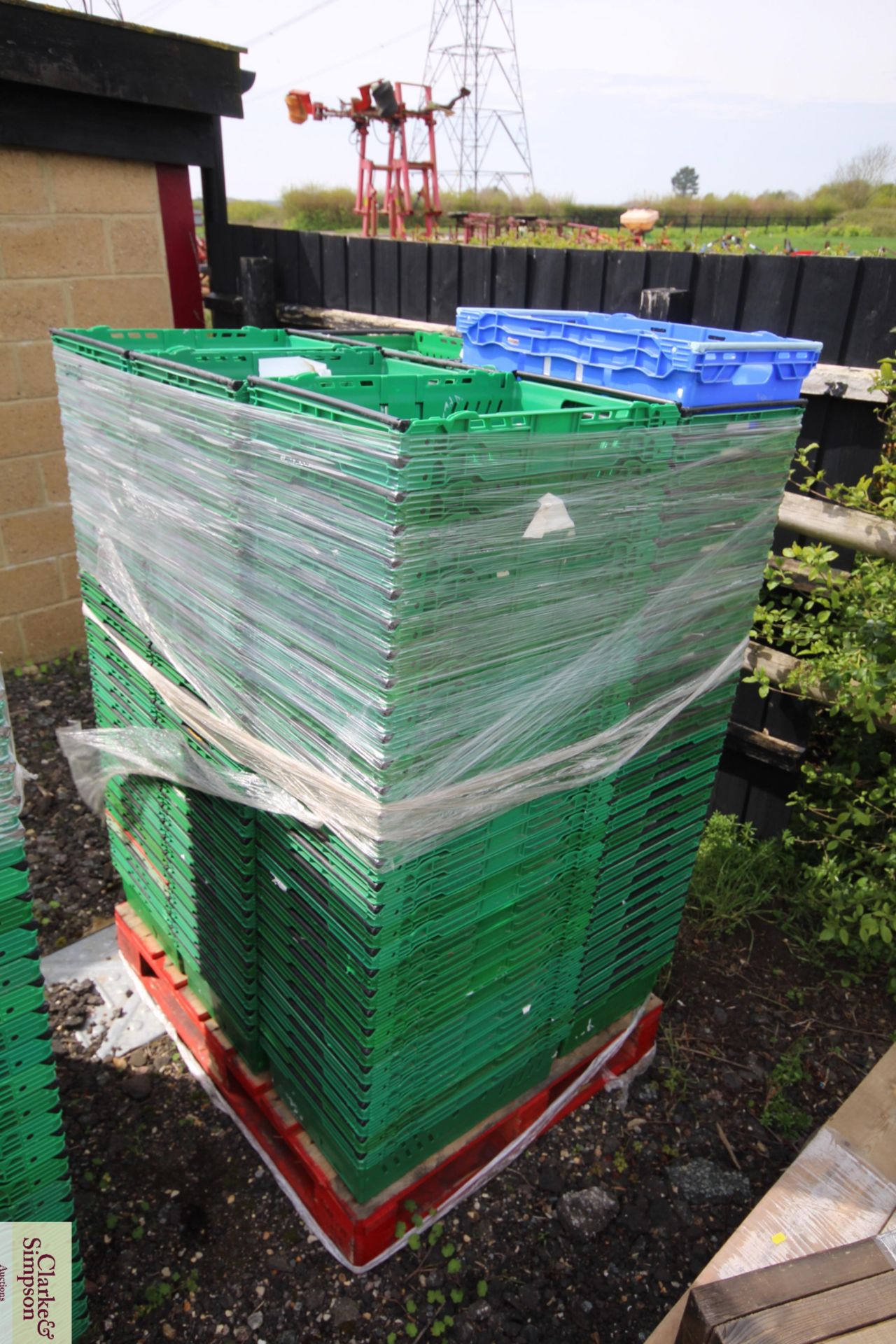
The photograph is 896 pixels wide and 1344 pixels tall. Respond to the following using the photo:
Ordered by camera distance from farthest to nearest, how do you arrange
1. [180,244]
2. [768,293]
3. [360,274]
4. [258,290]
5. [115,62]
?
1. [258,290]
2. [360,274]
3. [180,244]
4. [115,62]
5. [768,293]

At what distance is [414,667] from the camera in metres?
1.65

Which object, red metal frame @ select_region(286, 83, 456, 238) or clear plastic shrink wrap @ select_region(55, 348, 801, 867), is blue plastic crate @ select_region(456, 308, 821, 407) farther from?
red metal frame @ select_region(286, 83, 456, 238)

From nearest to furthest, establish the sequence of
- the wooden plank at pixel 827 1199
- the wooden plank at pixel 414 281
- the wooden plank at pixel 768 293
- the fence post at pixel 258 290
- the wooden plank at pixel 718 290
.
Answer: the wooden plank at pixel 827 1199 < the wooden plank at pixel 768 293 < the wooden plank at pixel 718 290 < the wooden plank at pixel 414 281 < the fence post at pixel 258 290

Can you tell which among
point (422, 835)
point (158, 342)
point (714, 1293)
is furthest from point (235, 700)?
point (714, 1293)

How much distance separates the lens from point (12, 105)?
14.5ft

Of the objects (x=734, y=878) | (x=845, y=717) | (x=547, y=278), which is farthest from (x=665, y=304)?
(x=734, y=878)

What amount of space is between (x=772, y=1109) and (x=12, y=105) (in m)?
5.75

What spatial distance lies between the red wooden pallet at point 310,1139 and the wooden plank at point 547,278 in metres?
3.44

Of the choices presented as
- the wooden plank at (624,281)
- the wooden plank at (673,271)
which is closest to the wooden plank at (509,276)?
the wooden plank at (624,281)

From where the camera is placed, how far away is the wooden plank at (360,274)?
18.2 ft

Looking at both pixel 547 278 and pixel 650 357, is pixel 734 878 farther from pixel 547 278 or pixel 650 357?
pixel 547 278

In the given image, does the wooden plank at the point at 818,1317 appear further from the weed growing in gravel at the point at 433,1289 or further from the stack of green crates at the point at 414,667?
the weed growing in gravel at the point at 433,1289

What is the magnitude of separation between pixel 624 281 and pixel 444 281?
1.40 metres

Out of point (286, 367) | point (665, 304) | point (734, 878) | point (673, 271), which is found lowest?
point (734, 878)
